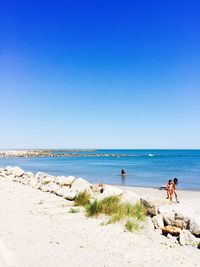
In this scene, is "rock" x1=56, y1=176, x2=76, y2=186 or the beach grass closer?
the beach grass

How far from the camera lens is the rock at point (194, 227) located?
9305mm

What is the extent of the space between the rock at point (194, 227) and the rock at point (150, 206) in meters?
1.74

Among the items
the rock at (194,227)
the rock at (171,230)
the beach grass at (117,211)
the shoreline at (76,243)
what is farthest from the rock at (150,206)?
the rock at (194,227)

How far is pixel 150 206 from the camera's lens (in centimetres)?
1135

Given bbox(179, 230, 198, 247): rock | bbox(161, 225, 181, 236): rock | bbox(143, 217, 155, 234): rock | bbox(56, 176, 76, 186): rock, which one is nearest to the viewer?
bbox(179, 230, 198, 247): rock

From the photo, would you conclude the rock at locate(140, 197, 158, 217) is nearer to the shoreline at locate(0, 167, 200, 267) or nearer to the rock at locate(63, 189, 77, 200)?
the shoreline at locate(0, 167, 200, 267)

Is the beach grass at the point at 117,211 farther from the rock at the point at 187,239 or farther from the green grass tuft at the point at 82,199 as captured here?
the rock at the point at 187,239

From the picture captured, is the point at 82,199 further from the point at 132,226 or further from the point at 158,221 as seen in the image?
the point at 132,226

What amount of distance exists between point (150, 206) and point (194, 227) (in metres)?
2.20

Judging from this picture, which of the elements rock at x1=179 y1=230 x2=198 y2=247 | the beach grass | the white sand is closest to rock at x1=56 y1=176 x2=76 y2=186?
the white sand

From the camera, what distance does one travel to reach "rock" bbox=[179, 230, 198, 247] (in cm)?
836

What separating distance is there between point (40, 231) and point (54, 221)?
1.11 metres

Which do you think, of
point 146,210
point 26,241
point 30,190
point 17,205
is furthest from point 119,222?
point 30,190

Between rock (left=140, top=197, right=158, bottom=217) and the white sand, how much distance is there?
2.01m
